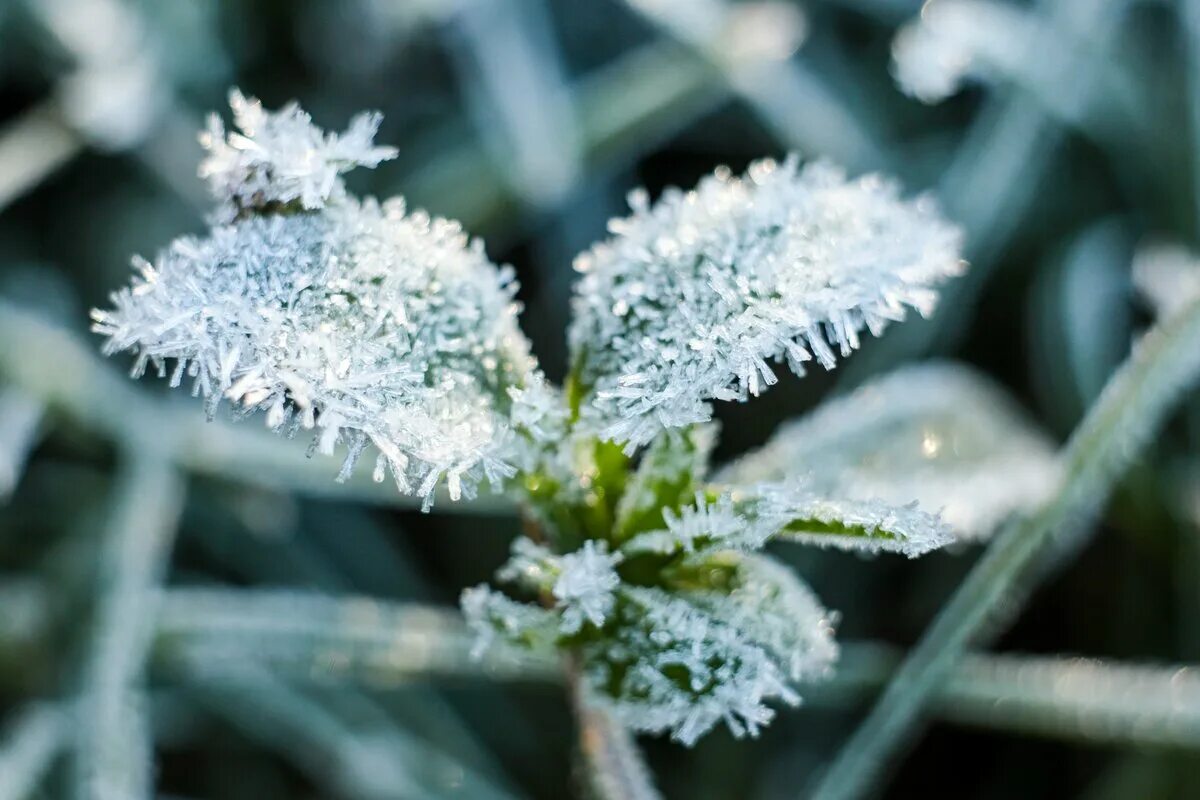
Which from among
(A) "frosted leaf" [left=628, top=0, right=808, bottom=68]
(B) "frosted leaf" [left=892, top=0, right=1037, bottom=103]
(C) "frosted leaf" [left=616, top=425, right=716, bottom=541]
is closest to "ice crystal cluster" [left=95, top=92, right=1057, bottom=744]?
(C) "frosted leaf" [left=616, top=425, right=716, bottom=541]

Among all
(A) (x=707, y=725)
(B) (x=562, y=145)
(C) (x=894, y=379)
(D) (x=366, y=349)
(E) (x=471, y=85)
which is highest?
(E) (x=471, y=85)

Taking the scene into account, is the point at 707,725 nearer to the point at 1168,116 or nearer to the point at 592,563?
the point at 592,563

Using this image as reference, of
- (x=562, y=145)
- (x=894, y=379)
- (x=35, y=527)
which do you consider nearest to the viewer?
(x=894, y=379)

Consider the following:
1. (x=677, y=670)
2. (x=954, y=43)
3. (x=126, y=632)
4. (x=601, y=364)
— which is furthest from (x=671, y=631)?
(x=954, y=43)

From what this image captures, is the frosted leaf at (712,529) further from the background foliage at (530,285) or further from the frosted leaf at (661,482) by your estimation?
the background foliage at (530,285)

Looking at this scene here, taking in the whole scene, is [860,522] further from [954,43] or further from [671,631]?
[954,43]

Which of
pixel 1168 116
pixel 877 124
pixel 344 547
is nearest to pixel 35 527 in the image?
pixel 344 547

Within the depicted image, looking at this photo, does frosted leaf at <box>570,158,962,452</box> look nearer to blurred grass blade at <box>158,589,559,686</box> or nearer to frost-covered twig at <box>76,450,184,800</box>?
blurred grass blade at <box>158,589,559,686</box>
